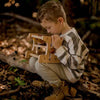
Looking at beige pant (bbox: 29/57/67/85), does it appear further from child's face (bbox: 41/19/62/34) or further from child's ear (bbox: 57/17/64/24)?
child's ear (bbox: 57/17/64/24)

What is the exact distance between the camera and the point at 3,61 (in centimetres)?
302

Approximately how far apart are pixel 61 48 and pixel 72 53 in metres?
0.18

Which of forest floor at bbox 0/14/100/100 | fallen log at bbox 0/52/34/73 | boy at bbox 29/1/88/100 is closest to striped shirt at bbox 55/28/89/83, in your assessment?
boy at bbox 29/1/88/100

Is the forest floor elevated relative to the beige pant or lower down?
lower down

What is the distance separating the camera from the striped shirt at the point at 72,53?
2.22 m

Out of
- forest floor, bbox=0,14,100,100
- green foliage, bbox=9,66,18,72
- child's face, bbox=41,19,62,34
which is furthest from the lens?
green foliage, bbox=9,66,18,72

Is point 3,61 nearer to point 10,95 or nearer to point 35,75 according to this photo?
point 35,75

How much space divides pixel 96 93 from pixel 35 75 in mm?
1125

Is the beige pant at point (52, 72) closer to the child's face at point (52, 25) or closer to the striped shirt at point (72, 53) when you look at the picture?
the striped shirt at point (72, 53)

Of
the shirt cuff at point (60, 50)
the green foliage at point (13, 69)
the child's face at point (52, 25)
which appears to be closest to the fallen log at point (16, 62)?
the green foliage at point (13, 69)

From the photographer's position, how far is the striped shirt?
2.22 metres

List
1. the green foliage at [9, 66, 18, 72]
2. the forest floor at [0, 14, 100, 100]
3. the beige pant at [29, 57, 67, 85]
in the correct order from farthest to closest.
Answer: the green foliage at [9, 66, 18, 72], the beige pant at [29, 57, 67, 85], the forest floor at [0, 14, 100, 100]

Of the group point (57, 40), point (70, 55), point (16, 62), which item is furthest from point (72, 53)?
point (16, 62)

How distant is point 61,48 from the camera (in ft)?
7.39
